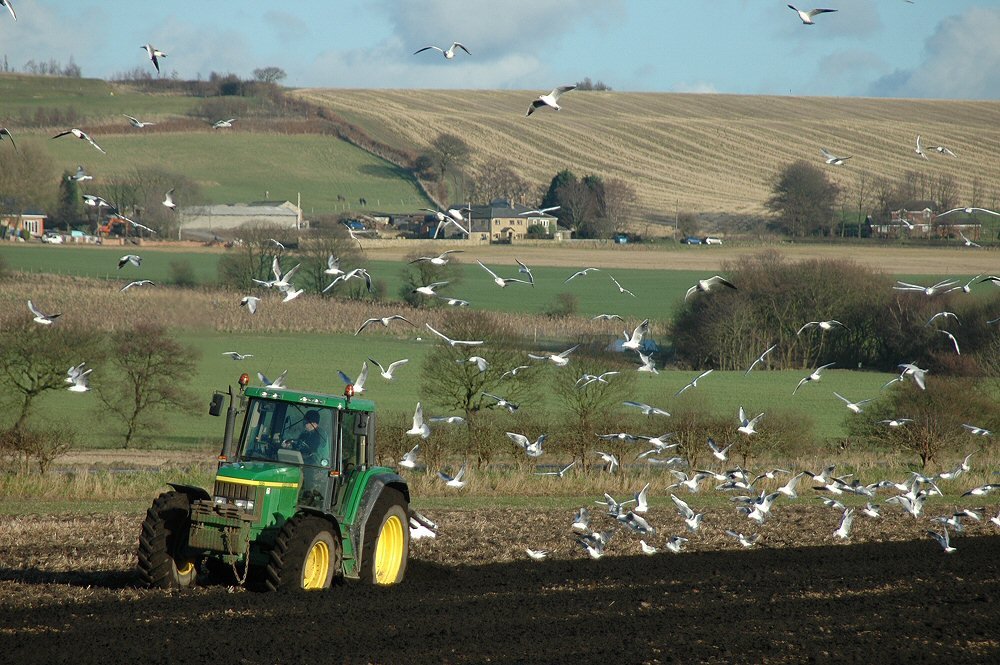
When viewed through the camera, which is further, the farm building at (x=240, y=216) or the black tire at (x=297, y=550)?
the farm building at (x=240, y=216)

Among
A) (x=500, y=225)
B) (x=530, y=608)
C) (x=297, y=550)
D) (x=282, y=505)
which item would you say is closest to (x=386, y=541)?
(x=282, y=505)

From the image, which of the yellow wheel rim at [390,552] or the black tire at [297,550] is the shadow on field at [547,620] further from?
the yellow wheel rim at [390,552]

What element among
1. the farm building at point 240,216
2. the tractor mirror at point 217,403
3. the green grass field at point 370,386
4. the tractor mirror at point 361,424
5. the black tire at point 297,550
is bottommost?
the green grass field at point 370,386

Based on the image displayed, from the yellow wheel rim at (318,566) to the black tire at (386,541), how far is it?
26.4 inches

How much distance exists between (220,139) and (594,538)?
99.8 meters

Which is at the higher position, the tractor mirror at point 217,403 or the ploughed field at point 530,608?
the tractor mirror at point 217,403

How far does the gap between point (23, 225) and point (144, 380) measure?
47486 mm

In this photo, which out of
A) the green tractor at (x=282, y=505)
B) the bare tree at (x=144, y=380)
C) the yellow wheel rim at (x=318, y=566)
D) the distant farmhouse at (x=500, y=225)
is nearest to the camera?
the green tractor at (x=282, y=505)

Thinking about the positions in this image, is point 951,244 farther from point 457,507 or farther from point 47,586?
point 47,586

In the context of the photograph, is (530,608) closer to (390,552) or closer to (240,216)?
(390,552)

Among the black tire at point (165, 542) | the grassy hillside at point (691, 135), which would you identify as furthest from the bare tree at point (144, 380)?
the grassy hillside at point (691, 135)

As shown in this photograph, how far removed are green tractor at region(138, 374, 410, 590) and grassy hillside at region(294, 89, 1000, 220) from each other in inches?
3285

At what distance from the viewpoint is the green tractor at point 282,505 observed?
10.9 meters

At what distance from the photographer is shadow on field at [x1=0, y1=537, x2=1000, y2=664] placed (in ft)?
30.2
